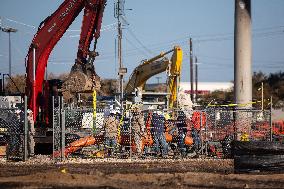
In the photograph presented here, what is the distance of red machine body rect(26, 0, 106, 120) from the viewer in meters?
21.5

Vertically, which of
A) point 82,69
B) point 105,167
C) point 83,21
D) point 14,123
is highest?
point 83,21

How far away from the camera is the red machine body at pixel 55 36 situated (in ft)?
70.4

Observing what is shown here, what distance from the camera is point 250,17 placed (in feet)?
88.8

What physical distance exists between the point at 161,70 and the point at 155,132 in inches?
517

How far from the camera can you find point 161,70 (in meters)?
33.2

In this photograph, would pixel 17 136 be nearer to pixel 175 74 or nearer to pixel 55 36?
pixel 55 36

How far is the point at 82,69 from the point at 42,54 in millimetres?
1955

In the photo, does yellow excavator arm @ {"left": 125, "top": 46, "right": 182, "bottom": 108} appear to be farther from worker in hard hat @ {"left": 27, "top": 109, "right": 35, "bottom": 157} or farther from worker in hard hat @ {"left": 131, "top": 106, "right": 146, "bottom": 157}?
worker in hard hat @ {"left": 27, "top": 109, "right": 35, "bottom": 157}

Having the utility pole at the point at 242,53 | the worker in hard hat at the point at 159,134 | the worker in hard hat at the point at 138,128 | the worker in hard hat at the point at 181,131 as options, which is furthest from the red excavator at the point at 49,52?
the utility pole at the point at 242,53

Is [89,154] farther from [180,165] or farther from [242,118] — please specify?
[242,118]

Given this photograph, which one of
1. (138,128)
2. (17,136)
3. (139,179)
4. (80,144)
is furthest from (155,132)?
(139,179)

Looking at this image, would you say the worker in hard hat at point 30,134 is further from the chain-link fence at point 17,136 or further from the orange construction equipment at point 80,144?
the orange construction equipment at point 80,144

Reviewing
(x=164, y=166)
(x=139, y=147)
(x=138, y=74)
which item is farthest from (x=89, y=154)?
(x=138, y=74)

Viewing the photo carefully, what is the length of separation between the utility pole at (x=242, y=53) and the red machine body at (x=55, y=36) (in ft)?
26.7
